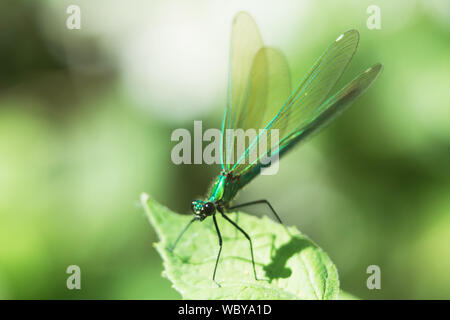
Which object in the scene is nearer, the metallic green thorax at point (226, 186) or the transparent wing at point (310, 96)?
→ the transparent wing at point (310, 96)

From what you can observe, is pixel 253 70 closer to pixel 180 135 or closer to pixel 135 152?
pixel 180 135

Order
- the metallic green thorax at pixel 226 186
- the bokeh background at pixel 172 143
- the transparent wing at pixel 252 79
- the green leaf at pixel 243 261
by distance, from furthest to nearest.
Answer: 1. the bokeh background at pixel 172 143
2. the transparent wing at pixel 252 79
3. the metallic green thorax at pixel 226 186
4. the green leaf at pixel 243 261

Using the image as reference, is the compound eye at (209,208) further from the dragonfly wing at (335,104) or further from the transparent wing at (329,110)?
the dragonfly wing at (335,104)

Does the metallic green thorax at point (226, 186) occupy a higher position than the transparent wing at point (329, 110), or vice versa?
the transparent wing at point (329, 110)

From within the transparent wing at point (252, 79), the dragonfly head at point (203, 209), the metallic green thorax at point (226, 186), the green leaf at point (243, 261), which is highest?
the transparent wing at point (252, 79)

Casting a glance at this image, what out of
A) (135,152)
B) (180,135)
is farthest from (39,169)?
(180,135)

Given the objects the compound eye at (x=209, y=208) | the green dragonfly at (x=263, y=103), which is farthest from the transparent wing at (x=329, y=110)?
the compound eye at (x=209, y=208)

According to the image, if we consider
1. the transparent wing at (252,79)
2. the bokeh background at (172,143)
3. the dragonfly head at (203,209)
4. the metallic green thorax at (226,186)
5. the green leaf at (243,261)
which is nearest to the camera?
the green leaf at (243,261)

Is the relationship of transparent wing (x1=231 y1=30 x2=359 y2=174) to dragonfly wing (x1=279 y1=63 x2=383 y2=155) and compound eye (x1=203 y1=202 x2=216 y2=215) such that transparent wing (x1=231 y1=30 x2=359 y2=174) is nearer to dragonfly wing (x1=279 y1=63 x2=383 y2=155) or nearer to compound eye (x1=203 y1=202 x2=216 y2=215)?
dragonfly wing (x1=279 y1=63 x2=383 y2=155)
